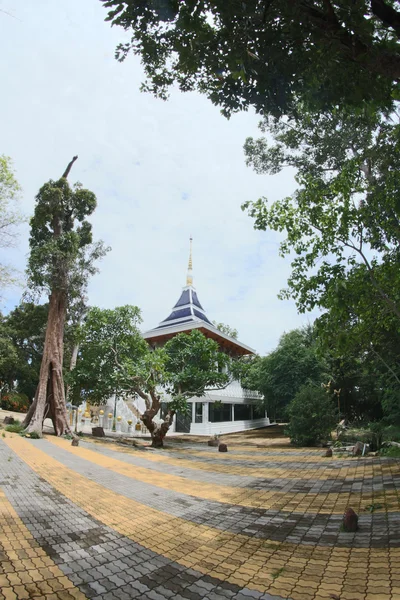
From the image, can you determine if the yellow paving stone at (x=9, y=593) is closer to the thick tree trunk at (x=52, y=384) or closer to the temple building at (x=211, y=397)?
the thick tree trunk at (x=52, y=384)

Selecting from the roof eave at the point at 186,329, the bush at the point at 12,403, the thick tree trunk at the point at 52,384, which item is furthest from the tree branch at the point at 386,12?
the bush at the point at 12,403

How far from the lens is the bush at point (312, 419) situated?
1605 centimetres

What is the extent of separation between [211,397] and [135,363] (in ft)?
31.8

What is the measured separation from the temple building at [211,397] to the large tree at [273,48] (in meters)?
14.9

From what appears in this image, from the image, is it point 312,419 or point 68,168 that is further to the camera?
point 68,168

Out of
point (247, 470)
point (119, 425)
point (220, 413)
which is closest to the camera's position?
point (247, 470)

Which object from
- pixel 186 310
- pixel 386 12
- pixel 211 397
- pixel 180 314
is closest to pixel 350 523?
pixel 386 12

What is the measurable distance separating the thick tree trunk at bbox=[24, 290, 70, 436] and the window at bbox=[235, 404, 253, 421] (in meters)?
14.6

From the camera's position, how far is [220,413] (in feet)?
83.5

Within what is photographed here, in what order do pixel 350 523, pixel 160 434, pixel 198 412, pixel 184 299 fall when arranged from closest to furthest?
pixel 350 523
pixel 160 434
pixel 198 412
pixel 184 299

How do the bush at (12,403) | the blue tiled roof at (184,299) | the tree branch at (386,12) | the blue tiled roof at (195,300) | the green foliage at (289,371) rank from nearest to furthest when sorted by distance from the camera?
the tree branch at (386,12)
the green foliage at (289,371)
the bush at (12,403)
the blue tiled roof at (184,299)
the blue tiled roof at (195,300)

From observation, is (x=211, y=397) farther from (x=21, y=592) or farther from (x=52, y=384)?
(x=21, y=592)

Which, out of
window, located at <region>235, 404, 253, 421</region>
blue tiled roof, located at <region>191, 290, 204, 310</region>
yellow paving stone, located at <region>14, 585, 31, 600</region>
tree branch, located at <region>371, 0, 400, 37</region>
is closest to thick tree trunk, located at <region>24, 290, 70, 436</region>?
yellow paving stone, located at <region>14, 585, 31, 600</region>

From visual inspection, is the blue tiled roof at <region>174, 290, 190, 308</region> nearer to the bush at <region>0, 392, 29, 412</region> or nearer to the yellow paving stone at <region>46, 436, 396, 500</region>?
the bush at <region>0, 392, 29, 412</region>
